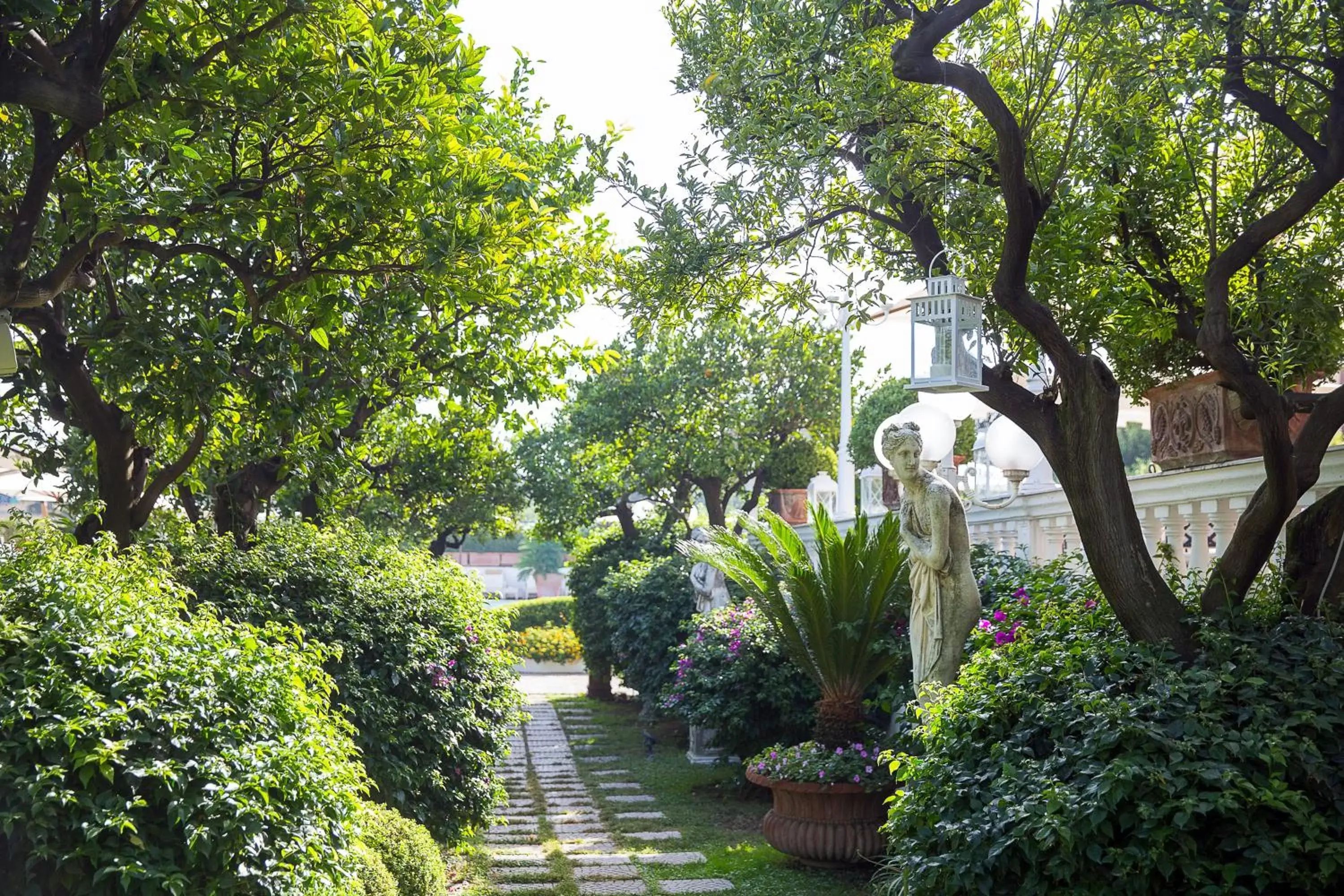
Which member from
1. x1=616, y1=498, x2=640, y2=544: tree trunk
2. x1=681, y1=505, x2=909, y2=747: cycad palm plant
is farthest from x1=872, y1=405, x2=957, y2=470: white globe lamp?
x1=616, y1=498, x2=640, y2=544: tree trunk

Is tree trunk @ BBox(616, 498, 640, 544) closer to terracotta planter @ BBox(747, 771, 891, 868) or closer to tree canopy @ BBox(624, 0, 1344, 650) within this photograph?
terracotta planter @ BBox(747, 771, 891, 868)

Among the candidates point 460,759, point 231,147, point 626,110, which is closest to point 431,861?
point 460,759

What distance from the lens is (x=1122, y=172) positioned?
6.29 m

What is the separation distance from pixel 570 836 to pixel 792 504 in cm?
906

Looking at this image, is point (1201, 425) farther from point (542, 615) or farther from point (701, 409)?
point (542, 615)

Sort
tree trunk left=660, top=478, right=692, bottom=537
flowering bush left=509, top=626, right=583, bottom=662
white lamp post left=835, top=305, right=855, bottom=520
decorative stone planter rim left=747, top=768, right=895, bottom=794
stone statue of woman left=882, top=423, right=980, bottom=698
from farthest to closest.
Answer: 1. flowering bush left=509, top=626, right=583, bottom=662
2. tree trunk left=660, top=478, right=692, bottom=537
3. white lamp post left=835, top=305, right=855, bottom=520
4. decorative stone planter rim left=747, top=768, right=895, bottom=794
5. stone statue of woman left=882, top=423, right=980, bottom=698

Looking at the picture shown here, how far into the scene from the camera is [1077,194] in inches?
247

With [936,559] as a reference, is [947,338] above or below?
above

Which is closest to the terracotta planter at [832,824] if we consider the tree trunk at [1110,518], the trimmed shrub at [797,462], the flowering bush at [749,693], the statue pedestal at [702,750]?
the flowering bush at [749,693]

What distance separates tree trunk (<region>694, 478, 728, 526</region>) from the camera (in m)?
18.6

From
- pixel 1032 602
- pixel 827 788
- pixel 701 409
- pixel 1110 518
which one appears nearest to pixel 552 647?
pixel 701 409

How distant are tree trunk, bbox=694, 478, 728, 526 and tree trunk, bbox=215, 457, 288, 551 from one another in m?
9.25

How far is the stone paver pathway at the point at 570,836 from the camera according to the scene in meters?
8.06

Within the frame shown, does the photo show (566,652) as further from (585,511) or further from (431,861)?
(431,861)
